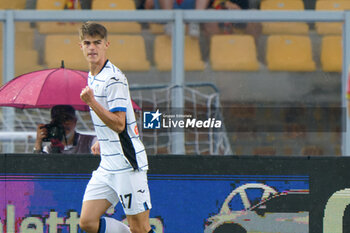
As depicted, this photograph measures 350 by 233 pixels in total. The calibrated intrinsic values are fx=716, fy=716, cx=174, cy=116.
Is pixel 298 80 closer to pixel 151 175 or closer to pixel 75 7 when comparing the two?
pixel 151 175

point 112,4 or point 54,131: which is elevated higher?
point 112,4

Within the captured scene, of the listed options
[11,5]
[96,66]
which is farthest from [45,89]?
[96,66]

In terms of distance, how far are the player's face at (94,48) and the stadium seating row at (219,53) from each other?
1.93 m

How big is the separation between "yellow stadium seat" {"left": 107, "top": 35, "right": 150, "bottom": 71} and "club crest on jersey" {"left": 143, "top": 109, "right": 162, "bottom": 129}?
0.41 meters

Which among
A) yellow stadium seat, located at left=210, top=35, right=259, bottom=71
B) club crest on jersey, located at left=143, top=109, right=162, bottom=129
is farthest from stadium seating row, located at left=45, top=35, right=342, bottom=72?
club crest on jersey, located at left=143, top=109, right=162, bottom=129

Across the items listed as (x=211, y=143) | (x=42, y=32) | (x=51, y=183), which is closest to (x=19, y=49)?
(x=42, y=32)

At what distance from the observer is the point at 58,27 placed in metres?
6.40

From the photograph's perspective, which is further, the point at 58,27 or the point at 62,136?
the point at 58,27

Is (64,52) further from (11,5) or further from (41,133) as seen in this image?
(41,133)

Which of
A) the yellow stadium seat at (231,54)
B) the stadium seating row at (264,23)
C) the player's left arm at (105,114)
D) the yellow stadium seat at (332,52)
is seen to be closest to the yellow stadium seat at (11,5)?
the stadium seating row at (264,23)

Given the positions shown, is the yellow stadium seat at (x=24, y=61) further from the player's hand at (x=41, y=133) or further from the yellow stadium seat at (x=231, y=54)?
the yellow stadium seat at (x=231, y=54)

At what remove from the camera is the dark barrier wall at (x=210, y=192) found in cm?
548

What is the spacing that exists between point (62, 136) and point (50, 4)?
1.39 meters

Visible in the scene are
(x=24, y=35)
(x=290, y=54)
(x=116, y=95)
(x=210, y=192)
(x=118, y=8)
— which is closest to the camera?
(x=116, y=95)
